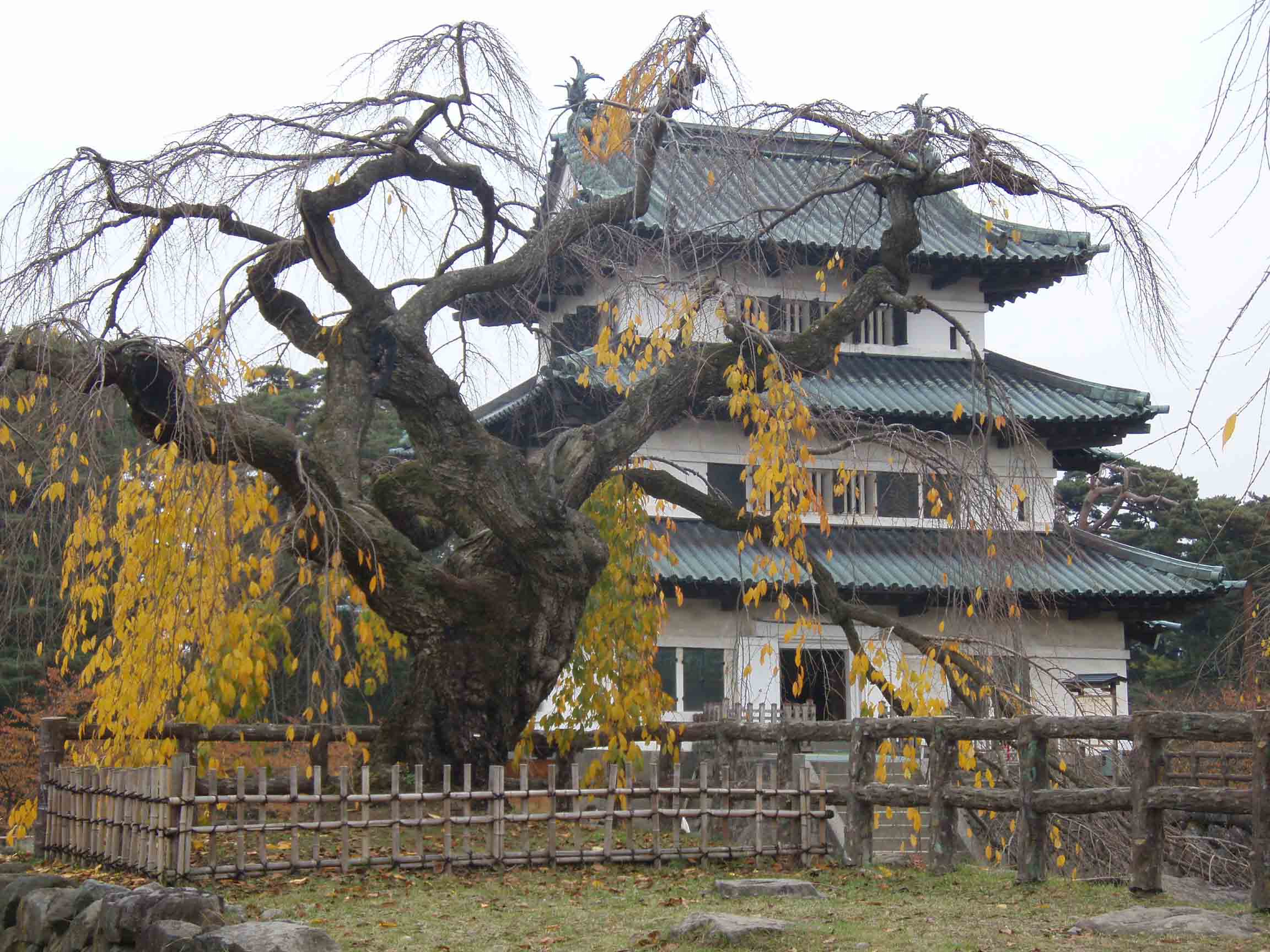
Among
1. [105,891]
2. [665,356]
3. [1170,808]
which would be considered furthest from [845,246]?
[105,891]

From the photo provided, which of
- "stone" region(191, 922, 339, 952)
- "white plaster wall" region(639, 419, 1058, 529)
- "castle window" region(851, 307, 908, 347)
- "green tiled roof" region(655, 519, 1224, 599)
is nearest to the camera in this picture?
"stone" region(191, 922, 339, 952)

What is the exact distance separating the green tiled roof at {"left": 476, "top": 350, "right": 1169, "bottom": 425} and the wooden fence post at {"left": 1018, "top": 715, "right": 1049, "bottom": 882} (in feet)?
31.4

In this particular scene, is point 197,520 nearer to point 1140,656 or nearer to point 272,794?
point 272,794

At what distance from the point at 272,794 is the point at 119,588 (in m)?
1.95

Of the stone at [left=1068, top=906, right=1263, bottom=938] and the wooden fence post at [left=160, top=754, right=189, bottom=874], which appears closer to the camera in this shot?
the stone at [left=1068, top=906, right=1263, bottom=938]

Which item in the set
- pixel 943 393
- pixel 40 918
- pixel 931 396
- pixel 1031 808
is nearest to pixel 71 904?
pixel 40 918

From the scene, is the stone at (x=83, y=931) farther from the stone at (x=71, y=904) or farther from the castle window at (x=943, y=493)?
the castle window at (x=943, y=493)

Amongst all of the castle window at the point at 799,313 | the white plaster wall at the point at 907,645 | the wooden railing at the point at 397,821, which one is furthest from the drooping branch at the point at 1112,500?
the wooden railing at the point at 397,821

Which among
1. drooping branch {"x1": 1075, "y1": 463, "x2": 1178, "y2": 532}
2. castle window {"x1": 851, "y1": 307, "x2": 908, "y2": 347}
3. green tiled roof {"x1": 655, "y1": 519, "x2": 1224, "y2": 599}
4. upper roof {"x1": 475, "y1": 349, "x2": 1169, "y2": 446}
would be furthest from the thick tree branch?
drooping branch {"x1": 1075, "y1": 463, "x2": 1178, "y2": 532}

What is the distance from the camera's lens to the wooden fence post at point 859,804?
9.70 metres

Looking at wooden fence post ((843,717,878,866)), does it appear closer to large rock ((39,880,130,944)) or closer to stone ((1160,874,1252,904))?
stone ((1160,874,1252,904))

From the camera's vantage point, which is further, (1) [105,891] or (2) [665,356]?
(2) [665,356]

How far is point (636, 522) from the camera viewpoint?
1183cm

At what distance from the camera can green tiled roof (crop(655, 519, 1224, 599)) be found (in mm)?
17797
